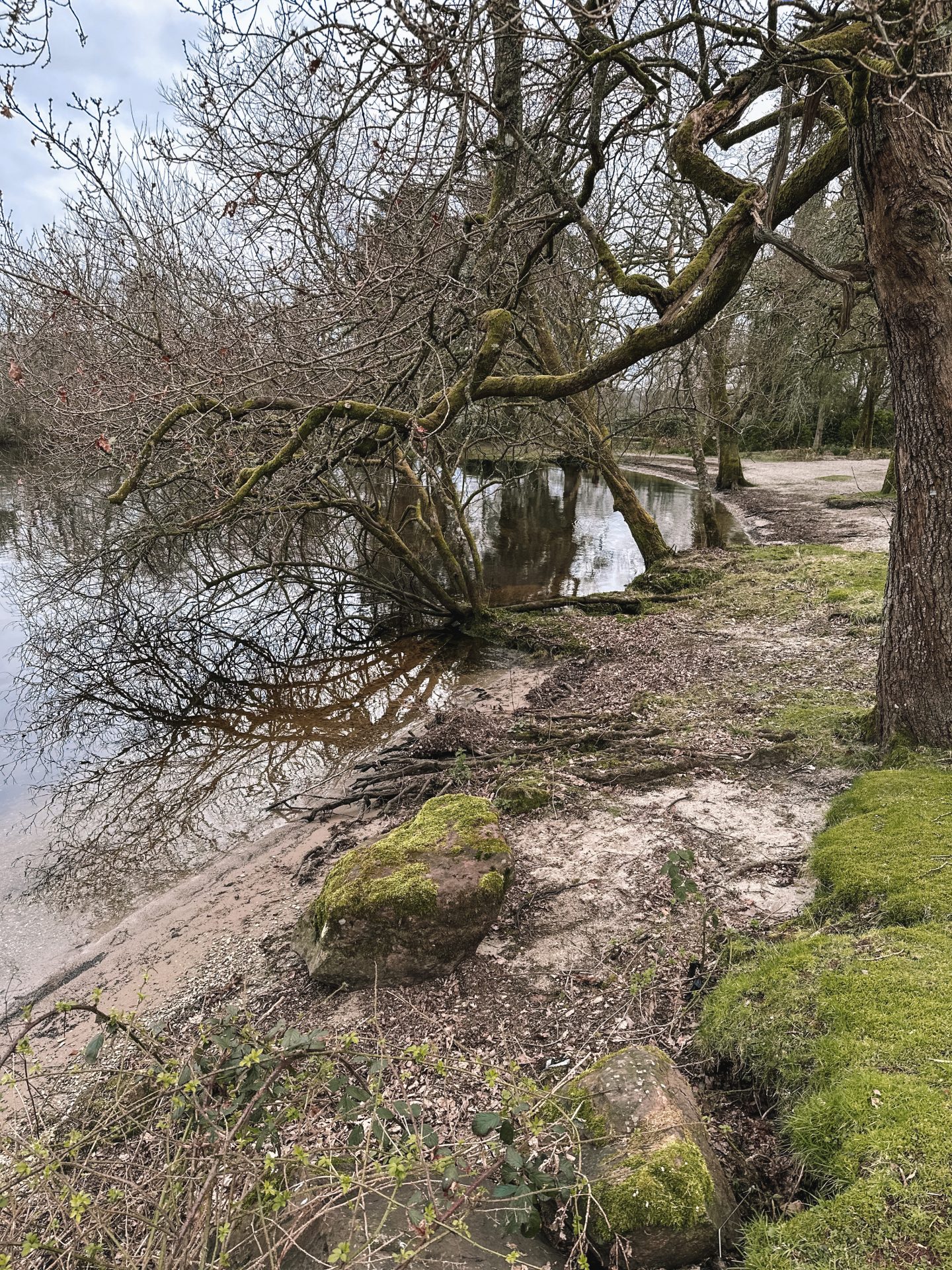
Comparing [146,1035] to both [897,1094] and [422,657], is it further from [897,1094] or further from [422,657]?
[422,657]

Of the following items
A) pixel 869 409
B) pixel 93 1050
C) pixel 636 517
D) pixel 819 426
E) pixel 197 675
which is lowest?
pixel 197 675

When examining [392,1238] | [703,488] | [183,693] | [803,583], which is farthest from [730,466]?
[392,1238]

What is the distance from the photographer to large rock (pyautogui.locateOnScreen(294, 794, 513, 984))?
172 inches

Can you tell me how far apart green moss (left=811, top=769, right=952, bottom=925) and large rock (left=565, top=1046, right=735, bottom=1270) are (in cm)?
157

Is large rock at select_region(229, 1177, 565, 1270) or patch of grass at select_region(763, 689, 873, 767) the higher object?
patch of grass at select_region(763, 689, 873, 767)

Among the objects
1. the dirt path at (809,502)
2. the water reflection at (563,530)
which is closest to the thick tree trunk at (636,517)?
the water reflection at (563,530)

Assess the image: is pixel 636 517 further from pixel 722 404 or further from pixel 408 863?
pixel 408 863

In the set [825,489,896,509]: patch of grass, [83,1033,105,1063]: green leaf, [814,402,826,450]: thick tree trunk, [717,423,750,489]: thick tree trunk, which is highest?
[814,402,826,450]: thick tree trunk

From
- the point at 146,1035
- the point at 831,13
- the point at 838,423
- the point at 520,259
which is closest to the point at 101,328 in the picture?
the point at 520,259

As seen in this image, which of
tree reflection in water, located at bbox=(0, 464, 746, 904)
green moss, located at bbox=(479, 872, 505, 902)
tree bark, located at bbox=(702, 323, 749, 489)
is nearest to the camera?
green moss, located at bbox=(479, 872, 505, 902)

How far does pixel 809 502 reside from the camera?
20.8m

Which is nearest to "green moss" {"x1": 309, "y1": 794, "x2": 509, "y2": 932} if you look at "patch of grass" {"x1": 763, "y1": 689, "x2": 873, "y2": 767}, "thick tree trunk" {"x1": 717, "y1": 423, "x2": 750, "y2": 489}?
"patch of grass" {"x1": 763, "y1": 689, "x2": 873, "y2": 767}

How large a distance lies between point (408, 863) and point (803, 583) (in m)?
9.34

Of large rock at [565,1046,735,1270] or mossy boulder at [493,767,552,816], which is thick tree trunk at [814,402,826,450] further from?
large rock at [565,1046,735,1270]
